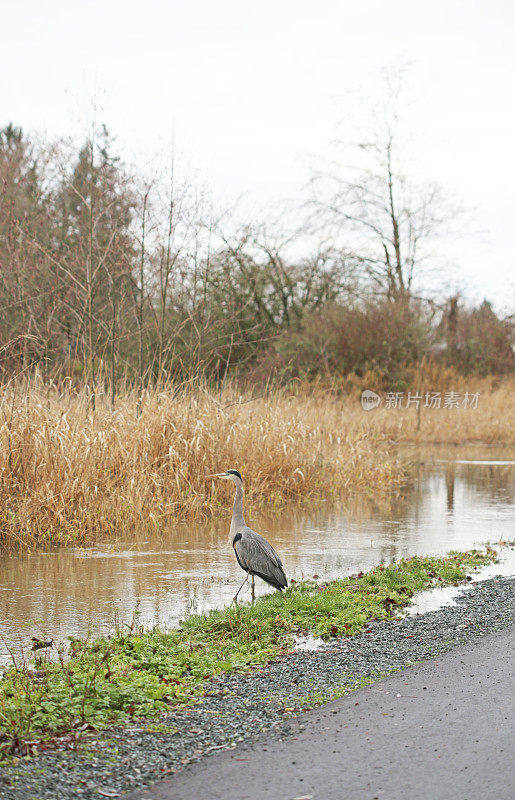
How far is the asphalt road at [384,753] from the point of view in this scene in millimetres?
3752

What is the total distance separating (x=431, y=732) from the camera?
4438 mm

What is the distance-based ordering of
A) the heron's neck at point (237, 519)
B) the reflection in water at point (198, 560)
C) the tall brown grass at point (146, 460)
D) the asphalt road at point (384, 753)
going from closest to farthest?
1. the asphalt road at point (384, 753)
2. the reflection in water at point (198, 560)
3. the heron's neck at point (237, 519)
4. the tall brown grass at point (146, 460)

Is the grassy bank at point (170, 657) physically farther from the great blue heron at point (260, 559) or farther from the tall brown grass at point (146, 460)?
the tall brown grass at point (146, 460)

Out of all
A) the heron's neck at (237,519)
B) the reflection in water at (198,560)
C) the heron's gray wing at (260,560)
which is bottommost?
the reflection in water at (198,560)

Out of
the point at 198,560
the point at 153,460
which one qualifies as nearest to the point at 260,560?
the point at 198,560

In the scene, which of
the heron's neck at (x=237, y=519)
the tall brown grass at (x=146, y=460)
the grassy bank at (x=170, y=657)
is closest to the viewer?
the grassy bank at (x=170, y=657)

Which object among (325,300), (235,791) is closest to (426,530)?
(235,791)

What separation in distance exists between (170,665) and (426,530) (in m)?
7.21

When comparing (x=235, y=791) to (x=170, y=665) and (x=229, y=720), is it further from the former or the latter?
(x=170, y=665)

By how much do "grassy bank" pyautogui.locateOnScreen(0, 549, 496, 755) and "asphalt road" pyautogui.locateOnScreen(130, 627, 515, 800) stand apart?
30.3 inches

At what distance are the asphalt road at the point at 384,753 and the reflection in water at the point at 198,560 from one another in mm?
2434

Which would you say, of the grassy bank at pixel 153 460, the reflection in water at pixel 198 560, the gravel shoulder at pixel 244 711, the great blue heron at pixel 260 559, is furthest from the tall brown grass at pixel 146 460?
the gravel shoulder at pixel 244 711

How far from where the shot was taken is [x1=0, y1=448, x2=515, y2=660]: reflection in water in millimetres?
7293

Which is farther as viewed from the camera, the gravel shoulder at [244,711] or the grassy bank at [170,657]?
the grassy bank at [170,657]
